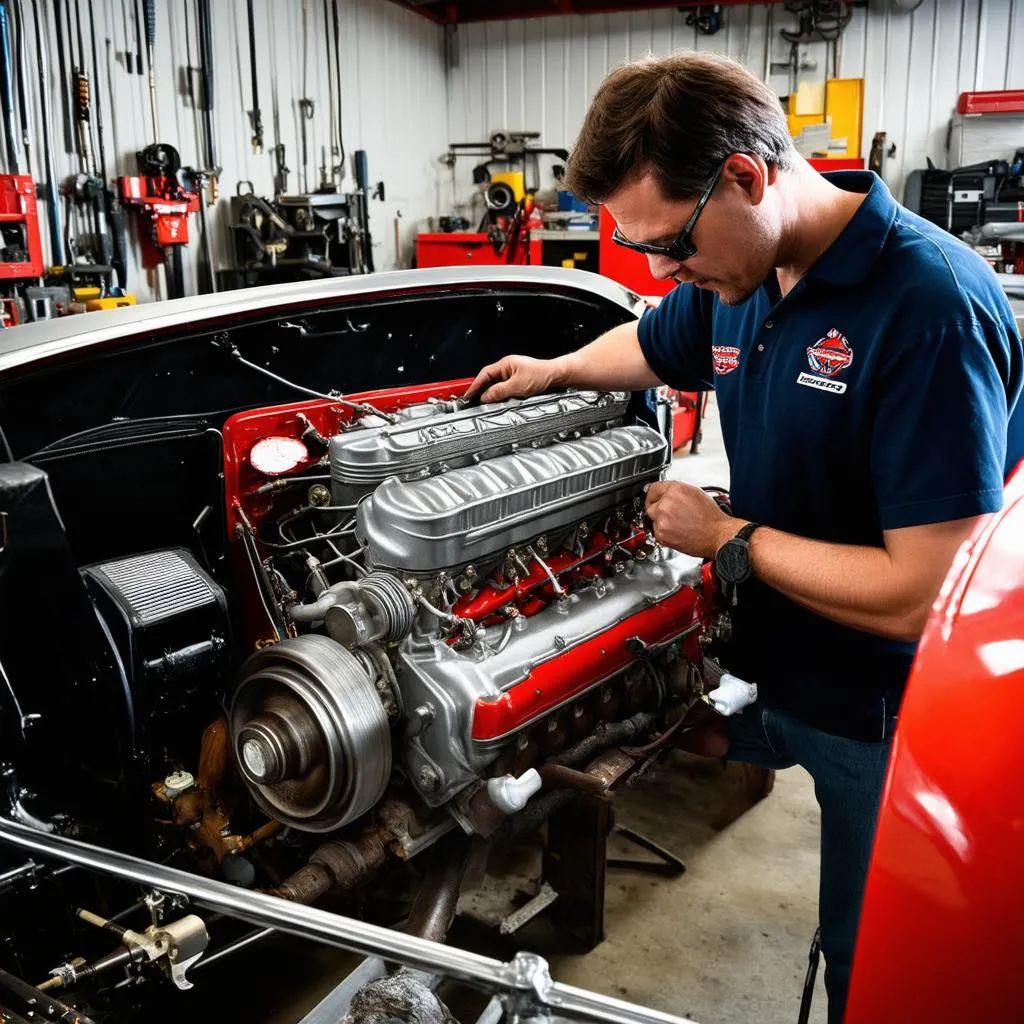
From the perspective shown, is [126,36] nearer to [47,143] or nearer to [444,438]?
[47,143]

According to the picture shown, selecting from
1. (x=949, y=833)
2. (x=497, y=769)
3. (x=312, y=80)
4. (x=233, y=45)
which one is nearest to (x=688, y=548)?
(x=497, y=769)

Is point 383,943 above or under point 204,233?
under

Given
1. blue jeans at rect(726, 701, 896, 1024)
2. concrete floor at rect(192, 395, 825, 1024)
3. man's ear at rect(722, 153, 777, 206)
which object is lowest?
concrete floor at rect(192, 395, 825, 1024)

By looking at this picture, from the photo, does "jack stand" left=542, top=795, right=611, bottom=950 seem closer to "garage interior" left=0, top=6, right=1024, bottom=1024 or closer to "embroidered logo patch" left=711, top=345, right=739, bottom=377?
"garage interior" left=0, top=6, right=1024, bottom=1024

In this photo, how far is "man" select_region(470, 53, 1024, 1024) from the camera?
4.53 ft

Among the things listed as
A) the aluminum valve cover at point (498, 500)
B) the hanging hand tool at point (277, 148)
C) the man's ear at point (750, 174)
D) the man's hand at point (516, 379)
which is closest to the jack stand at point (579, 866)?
the aluminum valve cover at point (498, 500)

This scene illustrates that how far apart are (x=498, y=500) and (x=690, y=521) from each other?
37 cm

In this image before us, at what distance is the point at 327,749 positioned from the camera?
167 centimetres

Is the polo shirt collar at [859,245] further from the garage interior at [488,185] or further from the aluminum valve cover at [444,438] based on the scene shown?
the garage interior at [488,185]

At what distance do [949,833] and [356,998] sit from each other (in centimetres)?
86

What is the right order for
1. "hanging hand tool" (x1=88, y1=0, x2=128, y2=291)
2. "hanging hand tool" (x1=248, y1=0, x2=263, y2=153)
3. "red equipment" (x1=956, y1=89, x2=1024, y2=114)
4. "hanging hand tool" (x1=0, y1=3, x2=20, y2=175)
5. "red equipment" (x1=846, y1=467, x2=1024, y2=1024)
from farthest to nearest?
"red equipment" (x1=956, y1=89, x2=1024, y2=114) < "hanging hand tool" (x1=248, y1=0, x2=263, y2=153) < "hanging hand tool" (x1=88, y1=0, x2=128, y2=291) < "hanging hand tool" (x1=0, y1=3, x2=20, y2=175) < "red equipment" (x1=846, y1=467, x2=1024, y2=1024)

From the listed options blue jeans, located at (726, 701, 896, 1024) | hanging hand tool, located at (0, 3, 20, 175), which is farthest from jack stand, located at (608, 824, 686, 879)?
hanging hand tool, located at (0, 3, 20, 175)

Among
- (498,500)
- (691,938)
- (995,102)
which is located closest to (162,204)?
(498,500)

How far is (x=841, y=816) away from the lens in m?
1.69
